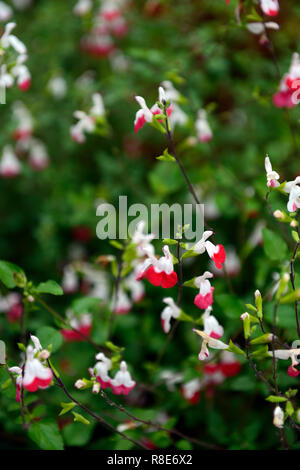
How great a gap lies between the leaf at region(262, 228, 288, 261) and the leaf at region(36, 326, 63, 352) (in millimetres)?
708

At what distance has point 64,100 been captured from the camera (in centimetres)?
282

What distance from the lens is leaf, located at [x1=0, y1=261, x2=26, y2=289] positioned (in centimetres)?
125

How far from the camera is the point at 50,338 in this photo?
1344 millimetres

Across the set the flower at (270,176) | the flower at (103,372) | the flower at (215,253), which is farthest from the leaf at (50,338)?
the flower at (270,176)

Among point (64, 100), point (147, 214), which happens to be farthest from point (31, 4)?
point (147, 214)

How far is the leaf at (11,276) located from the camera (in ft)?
4.11

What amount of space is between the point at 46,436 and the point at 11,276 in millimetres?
474

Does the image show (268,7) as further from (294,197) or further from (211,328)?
(211,328)

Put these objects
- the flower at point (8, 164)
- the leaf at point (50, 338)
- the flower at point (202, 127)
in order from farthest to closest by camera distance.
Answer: the flower at point (8, 164), the flower at point (202, 127), the leaf at point (50, 338)

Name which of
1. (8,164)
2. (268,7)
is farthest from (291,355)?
(8,164)

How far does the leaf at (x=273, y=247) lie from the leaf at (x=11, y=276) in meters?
0.76

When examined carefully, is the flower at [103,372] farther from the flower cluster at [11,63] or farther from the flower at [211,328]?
the flower cluster at [11,63]
